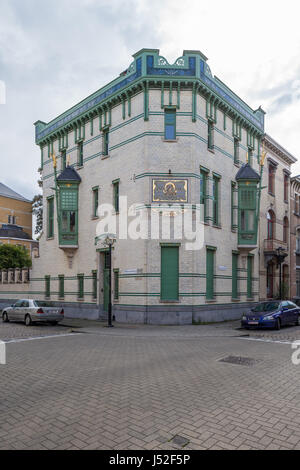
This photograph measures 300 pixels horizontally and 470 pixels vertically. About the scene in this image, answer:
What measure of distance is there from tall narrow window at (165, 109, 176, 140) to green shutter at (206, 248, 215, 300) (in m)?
6.43

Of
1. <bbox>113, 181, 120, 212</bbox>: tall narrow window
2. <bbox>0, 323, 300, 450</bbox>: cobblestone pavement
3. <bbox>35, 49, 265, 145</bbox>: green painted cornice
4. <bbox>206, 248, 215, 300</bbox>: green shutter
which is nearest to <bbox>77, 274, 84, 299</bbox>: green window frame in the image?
<bbox>113, 181, 120, 212</bbox>: tall narrow window

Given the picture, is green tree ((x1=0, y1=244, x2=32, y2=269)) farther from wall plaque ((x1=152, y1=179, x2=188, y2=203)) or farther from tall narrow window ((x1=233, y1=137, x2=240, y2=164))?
tall narrow window ((x1=233, y1=137, x2=240, y2=164))

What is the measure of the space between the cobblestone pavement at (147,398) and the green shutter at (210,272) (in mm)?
8393

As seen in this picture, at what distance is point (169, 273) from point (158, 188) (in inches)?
173

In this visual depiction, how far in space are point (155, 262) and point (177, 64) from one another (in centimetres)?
1051

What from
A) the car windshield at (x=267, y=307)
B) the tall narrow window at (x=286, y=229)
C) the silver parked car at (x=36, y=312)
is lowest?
the silver parked car at (x=36, y=312)

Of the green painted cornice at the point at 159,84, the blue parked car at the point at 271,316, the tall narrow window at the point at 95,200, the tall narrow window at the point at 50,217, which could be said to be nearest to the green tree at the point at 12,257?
the tall narrow window at the point at 50,217

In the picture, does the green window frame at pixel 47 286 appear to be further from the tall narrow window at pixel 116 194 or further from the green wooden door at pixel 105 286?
the tall narrow window at pixel 116 194

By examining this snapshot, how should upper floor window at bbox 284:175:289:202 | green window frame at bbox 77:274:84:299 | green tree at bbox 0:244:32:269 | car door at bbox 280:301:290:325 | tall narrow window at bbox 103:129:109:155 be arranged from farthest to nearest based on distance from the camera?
green tree at bbox 0:244:32:269 → upper floor window at bbox 284:175:289:202 → green window frame at bbox 77:274:84:299 → tall narrow window at bbox 103:129:109:155 → car door at bbox 280:301:290:325

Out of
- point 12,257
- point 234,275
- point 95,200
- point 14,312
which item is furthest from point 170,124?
point 12,257

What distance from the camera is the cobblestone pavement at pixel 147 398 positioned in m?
4.43

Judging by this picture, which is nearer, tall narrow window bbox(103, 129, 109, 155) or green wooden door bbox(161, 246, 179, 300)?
green wooden door bbox(161, 246, 179, 300)

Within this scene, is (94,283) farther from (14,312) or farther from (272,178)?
(272,178)

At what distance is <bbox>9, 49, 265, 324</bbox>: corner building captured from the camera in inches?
727
